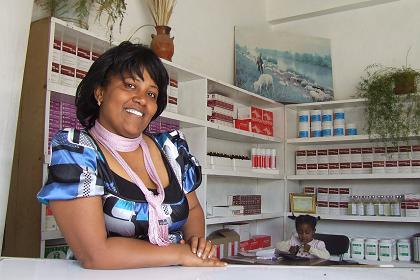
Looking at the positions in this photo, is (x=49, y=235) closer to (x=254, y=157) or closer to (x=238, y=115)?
(x=238, y=115)

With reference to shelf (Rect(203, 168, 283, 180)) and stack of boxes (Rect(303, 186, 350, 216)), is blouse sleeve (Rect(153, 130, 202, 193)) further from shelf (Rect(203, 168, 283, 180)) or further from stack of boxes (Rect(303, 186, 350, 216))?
stack of boxes (Rect(303, 186, 350, 216))

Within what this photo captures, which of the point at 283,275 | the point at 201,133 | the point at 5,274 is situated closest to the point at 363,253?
the point at 201,133

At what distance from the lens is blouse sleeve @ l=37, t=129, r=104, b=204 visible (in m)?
1.14

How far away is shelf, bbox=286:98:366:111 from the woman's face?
10.8ft

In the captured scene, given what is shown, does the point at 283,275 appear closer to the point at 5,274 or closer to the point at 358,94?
the point at 5,274

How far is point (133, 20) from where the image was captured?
3.41 meters

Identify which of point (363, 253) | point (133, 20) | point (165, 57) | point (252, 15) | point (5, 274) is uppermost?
point (252, 15)

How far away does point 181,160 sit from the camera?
5.14 feet

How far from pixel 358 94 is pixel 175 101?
7.40 feet

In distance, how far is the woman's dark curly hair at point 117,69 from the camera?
1.34 m

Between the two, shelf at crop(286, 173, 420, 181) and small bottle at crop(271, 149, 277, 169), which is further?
small bottle at crop(271, 149, 277, 169)

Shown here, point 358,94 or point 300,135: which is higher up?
point 358,94

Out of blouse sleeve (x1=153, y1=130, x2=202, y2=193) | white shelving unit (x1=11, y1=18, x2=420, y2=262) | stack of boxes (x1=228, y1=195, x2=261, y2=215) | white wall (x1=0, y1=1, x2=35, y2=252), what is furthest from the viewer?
stack of boxes (x1=228, y1=195, x2=261, y2=215)

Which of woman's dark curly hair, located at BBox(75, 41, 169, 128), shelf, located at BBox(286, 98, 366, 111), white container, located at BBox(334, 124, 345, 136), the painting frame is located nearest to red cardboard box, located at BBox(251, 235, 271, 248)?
the painting frame
